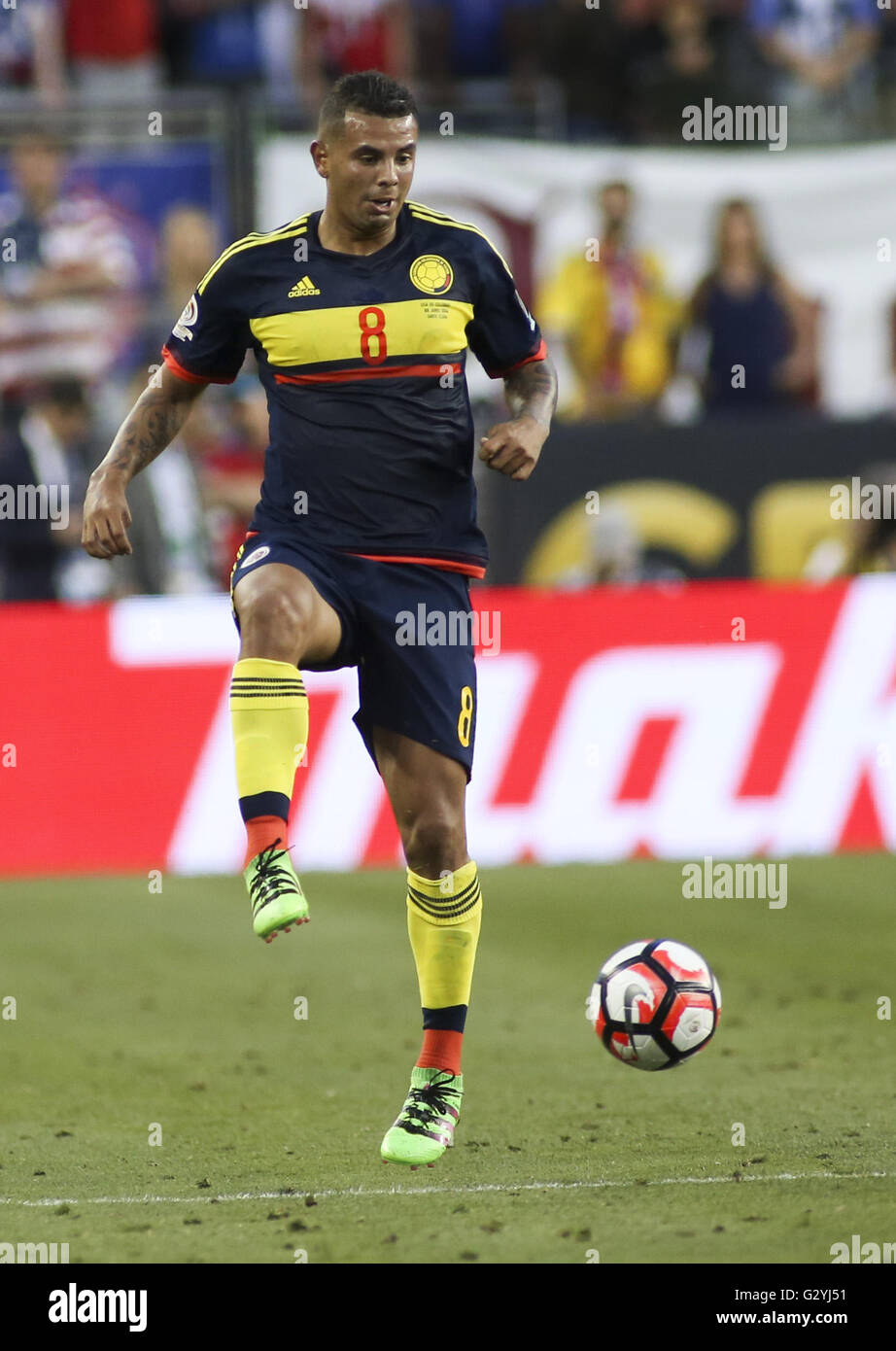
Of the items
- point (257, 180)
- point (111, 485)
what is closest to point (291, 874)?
point (111, 485)

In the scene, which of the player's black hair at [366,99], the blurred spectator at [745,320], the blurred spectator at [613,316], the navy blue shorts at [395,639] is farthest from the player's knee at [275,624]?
the blurred spectator at [745,320]

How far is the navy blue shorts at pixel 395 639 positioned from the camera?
6.05m

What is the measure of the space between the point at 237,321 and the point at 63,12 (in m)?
9.69

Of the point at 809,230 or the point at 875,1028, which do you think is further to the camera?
the point at 809,230

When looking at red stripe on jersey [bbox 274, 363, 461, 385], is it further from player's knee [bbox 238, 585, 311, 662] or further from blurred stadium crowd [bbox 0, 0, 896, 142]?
blurred stadium crowd [bbox 0, 0, 896, 142]

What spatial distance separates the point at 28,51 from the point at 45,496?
3.81m

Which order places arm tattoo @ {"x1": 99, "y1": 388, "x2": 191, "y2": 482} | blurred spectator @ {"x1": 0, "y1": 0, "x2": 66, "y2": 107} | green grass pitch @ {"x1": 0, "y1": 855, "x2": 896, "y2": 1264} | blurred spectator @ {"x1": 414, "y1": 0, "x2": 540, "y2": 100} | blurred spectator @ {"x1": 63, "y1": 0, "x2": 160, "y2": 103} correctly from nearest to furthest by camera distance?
green grass pitch @ {"x1": 0, "y1": 855, "x2": 896, "y2": 1264}, arm tattoo @ {"x1": 99, "y1": 388, "x2": 191, "y2": 482}, blurred spectator @ {"x1": 0, "y1": 0, "x2": 66, "y2": 107}, blurred spectator @ {"x1": 63, "y1": 0, "x2": 160, "y2": 103}, blurred spectator @ {"x1": 414, "y1": 0, "x2": 540, "y2": 100}

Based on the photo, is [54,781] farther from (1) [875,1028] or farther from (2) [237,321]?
(2) [237,321]

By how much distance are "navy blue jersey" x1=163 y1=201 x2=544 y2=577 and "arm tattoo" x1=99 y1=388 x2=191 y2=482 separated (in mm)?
150

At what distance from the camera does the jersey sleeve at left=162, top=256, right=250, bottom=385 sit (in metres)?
6.17

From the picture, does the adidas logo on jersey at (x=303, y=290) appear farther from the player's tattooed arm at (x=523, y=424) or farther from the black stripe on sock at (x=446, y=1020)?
the black stripe on sock at (x=446, y=1020)

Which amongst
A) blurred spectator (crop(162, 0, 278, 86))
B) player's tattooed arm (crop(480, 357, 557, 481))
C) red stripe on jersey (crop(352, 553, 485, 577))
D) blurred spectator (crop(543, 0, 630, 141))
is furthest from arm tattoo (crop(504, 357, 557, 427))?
blurred spectator (crop(162, 0, 278, 86))

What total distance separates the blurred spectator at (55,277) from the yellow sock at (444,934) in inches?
303
